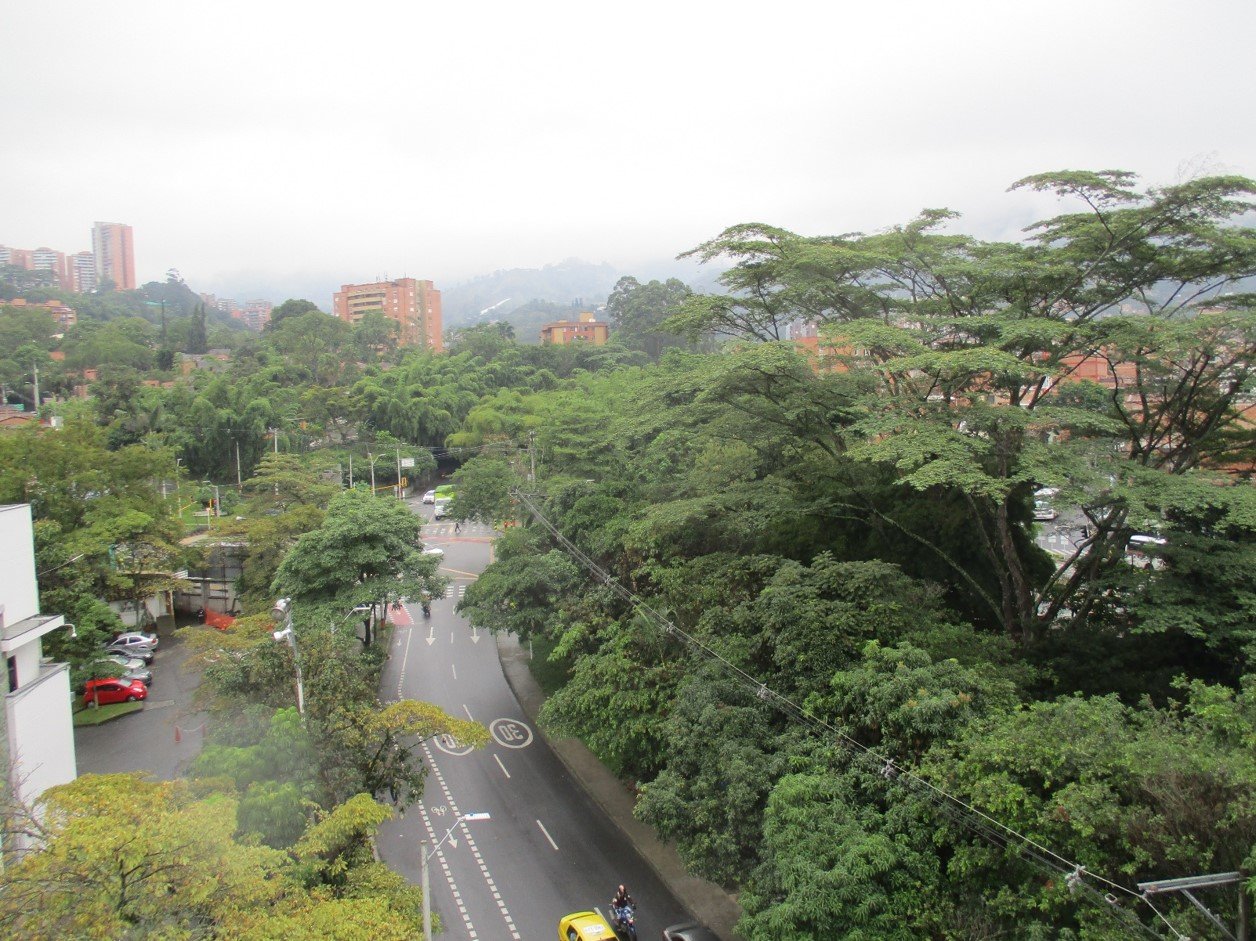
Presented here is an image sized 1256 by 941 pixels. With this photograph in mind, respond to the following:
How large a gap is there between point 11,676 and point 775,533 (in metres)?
12.9

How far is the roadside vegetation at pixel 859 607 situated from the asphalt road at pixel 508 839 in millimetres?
1319

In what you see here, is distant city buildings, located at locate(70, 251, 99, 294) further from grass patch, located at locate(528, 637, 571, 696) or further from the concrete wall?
the concrete wall

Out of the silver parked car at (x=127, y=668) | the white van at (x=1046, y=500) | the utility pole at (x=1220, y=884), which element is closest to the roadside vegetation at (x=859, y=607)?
the utility pole at (x=1220, y=884)

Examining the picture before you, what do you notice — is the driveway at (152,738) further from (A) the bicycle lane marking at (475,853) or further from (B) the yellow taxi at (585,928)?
(B) the yellow taxi at (585,928)

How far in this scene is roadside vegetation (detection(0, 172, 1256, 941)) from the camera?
7738 millimetres

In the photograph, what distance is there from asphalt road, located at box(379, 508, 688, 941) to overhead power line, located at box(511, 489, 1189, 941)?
3.83m

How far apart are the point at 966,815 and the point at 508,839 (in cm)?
855

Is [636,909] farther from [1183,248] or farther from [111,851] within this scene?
[1183,248]

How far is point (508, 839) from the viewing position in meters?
14.3

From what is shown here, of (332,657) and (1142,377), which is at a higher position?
(1142,377)

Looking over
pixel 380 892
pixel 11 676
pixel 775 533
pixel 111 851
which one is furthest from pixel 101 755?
pixel 775 533

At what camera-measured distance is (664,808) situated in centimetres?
1077

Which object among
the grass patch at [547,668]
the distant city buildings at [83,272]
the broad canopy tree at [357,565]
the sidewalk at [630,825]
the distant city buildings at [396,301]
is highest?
the distant city buildings at [83,272]

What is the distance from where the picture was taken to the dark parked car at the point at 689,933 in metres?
11.2
